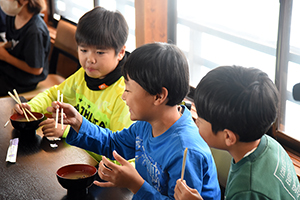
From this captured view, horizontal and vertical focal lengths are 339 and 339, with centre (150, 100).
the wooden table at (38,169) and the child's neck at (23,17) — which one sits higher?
the child's neck at (23,17)

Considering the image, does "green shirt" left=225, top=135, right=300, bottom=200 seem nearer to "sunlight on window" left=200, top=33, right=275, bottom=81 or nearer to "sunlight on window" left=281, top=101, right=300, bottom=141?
"sunlight on window" left=281, top=101, right=300, bottom=141

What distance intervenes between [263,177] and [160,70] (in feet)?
1.52

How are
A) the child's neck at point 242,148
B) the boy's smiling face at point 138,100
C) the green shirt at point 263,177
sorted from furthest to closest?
1. the boy's smiling face at point 138,100
2. the child's neck at point 242,148
3. the green shirt at point 263,177

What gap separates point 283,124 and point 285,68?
32cm

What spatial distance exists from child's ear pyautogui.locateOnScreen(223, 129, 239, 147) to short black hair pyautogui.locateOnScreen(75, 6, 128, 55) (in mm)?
882

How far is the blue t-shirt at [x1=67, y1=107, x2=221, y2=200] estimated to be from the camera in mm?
1067

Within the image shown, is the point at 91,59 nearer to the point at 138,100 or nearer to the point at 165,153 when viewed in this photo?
A: the point at 138,100

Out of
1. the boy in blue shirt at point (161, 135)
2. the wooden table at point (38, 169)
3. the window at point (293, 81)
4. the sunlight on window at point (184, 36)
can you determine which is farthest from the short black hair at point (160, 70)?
the sunlight on window at point (184, 36)

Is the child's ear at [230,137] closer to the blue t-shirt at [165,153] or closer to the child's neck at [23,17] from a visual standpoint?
the blue t-shirt at [165,153]

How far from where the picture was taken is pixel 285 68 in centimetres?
177

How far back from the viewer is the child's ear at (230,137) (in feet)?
3.03

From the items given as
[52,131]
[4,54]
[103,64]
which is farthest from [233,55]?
[4,54]

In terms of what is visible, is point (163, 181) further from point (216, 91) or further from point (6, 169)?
point (6, 169)

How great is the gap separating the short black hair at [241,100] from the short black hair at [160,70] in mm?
206
